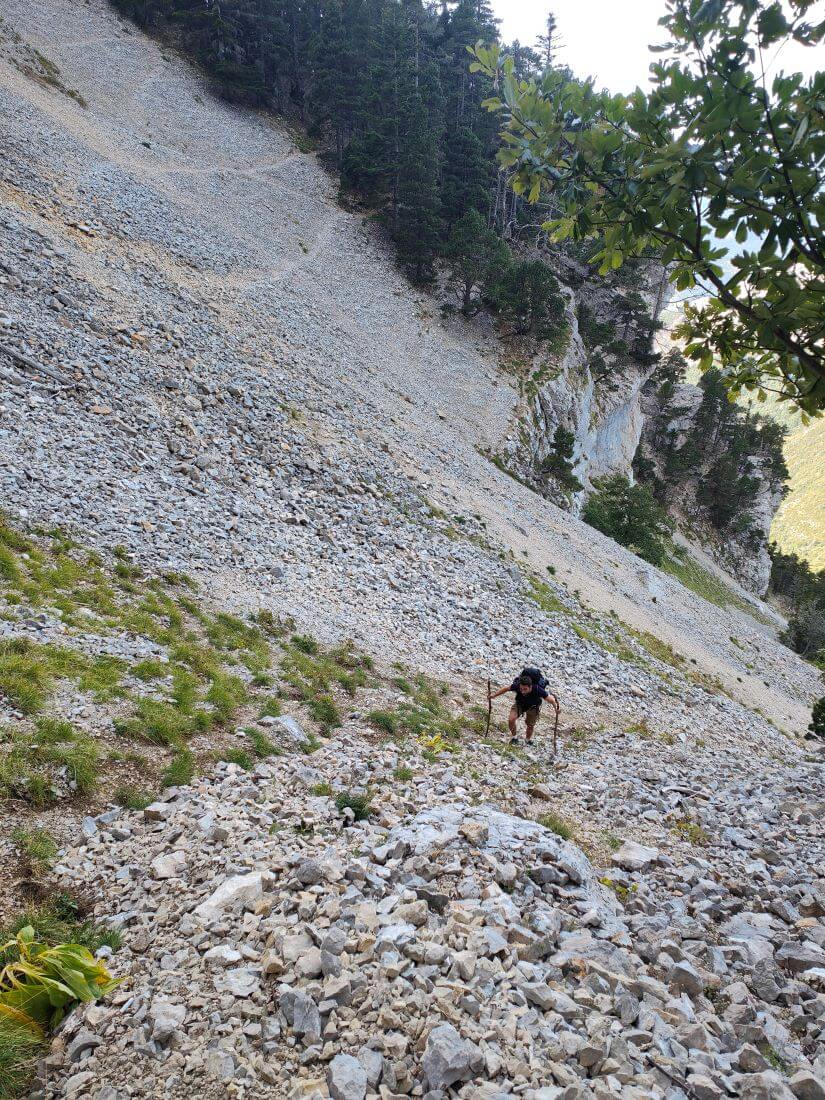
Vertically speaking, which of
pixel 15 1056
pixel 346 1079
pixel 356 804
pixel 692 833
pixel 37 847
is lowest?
pixel 37 847

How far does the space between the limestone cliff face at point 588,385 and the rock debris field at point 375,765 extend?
642 centimetres

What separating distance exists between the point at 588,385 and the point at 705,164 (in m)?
56.8

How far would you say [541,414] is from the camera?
47125 mm

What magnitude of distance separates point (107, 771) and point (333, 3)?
3710 inches

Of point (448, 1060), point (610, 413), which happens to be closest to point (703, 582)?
point (610, 413)

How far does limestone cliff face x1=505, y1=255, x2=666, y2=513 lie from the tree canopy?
117 ft

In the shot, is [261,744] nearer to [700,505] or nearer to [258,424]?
[258,424]

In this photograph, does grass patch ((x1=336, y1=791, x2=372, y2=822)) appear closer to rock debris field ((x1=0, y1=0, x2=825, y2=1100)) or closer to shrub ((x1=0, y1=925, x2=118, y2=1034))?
rock debris field ((x1=0, y1=0, x2=825, y2=1100))

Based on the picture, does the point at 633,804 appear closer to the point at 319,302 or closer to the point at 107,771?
the point at 107,771

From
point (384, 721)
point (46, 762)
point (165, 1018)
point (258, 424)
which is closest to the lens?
point (165, 1018)

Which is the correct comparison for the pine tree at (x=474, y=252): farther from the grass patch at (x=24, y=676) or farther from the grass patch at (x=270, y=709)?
the grass patch at (x=24, y=676)

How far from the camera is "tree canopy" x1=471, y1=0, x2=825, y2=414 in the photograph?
326 centimetres

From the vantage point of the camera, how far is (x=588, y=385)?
55938 millimetres

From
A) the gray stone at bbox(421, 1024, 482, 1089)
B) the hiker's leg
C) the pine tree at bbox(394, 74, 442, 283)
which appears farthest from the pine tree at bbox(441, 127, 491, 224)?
the gray stone at bbox(421, 1024, 482, 1089)
